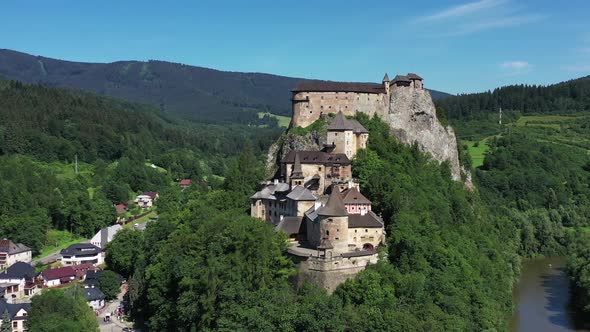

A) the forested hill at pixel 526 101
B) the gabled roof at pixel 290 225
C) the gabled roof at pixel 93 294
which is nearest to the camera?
the gabled roof at pixel 290 225

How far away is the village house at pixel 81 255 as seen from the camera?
2680 inches

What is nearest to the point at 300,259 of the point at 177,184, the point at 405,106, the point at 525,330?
the point at 525,330

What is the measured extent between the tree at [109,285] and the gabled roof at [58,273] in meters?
5.18

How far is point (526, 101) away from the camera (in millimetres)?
154500

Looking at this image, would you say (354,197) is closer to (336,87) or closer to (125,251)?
Answer: (336,87)

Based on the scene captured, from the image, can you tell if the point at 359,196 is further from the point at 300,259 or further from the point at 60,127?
the point at 60,127

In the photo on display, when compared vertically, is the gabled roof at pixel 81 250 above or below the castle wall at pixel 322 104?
below

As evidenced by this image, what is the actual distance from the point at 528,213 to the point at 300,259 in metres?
55.8

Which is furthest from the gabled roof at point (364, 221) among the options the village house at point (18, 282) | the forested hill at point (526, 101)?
the forested hill at point (526, 101)

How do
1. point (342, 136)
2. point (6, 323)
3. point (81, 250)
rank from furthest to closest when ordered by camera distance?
point (81, 250), point (342, 136), point (6, 323)

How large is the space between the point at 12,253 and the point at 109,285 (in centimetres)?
1604

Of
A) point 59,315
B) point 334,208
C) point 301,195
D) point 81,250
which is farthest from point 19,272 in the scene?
point 334,208

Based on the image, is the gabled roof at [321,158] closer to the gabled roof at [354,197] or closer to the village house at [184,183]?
the gabled roof at [354,197]

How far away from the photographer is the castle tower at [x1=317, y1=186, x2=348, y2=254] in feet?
144
